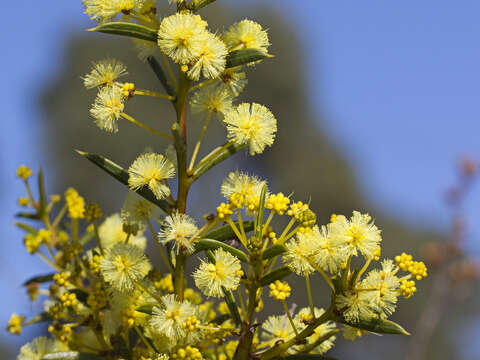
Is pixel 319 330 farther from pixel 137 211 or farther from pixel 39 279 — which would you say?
pixel 39 279

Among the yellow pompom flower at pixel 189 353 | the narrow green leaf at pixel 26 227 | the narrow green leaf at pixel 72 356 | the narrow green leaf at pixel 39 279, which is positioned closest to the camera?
the yellow pompom flower at pixel 189 353

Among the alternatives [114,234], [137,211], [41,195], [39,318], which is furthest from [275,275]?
[41,195]

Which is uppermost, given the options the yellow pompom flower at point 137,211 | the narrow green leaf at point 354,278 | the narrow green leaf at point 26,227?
the narrow green leaf at point 26,227

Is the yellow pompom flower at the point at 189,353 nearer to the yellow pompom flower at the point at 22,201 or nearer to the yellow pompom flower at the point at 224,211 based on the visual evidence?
the yellow pompom flower at the point at 224,211

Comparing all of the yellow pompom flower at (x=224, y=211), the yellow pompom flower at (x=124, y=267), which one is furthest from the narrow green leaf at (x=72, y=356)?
the yellow pompom flower at (x=224, y=211)

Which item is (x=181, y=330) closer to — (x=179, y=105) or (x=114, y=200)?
(x=179, y=105)

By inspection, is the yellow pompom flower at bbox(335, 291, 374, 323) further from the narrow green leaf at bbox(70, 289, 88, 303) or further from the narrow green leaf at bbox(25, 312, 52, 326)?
the narrow green leaf at bbox(25, 312, 52, 326)
